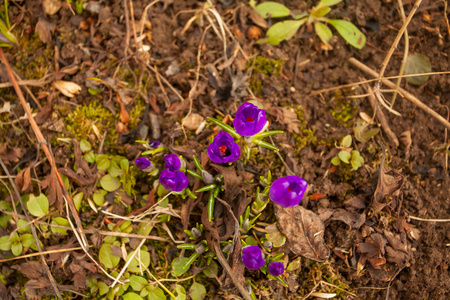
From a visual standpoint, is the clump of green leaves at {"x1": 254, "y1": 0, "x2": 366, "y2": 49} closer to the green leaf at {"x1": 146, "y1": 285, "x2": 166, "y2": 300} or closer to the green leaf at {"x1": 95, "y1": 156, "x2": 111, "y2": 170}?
the green leaf at {"x1": 95, "y1": 156, "x2": 111, "y2": 170}

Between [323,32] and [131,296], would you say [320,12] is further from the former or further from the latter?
[131,296]

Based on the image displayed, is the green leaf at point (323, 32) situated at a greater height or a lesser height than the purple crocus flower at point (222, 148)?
greater

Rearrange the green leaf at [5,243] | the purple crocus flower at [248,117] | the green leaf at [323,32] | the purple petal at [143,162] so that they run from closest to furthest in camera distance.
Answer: the purple crocus flower at [248,117] → the purple petal at [143,162] → the green leaf at [5,243] → the green leaf at [323,32]

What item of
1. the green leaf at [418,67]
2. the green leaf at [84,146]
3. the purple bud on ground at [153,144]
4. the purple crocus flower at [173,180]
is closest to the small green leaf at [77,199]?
the green leaf at [84,146]

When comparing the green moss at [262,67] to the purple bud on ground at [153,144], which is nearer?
the purple bud on ground at [153,144]

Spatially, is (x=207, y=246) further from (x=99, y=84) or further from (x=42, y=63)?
(x=42, y=63)

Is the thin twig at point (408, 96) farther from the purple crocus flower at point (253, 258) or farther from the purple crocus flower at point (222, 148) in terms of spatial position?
the purple crocus flower at point (253, 258)

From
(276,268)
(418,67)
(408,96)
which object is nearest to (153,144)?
(276,268)

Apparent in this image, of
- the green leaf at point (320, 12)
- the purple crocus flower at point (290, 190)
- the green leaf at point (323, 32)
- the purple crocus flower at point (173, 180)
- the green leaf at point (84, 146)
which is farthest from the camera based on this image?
the green leaf at point (323, 32)
